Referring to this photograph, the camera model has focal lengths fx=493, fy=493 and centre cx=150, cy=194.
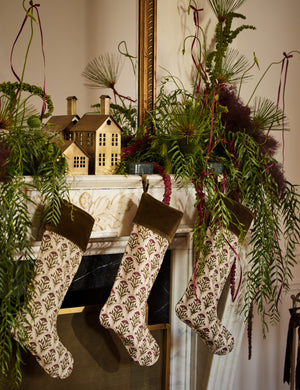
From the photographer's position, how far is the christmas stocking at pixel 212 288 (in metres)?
1.58

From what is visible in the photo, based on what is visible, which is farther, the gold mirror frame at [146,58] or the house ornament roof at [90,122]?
the gold mirror frame at [146,58]

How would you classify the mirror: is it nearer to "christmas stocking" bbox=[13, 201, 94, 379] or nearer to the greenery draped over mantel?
the greenery draped over mantel

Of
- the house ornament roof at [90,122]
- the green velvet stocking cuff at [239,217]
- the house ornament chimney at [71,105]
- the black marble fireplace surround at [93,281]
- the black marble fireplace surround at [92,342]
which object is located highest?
the house ornament chimney at [71,105]

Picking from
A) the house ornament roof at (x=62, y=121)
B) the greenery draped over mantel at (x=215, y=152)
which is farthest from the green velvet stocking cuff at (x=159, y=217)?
the house ornament roof at (x=62, y=121)

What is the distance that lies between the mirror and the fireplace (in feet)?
1.03

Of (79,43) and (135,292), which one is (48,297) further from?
(79,43)

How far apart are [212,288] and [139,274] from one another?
27cm

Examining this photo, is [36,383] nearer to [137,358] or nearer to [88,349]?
[88,349]

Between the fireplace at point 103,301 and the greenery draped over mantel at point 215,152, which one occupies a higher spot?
the greenery draped over mantel at point 215,152

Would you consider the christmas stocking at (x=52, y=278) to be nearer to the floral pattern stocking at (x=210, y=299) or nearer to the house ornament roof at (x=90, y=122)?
the house ornament roof at (x=90, y=122)

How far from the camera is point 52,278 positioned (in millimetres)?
1393

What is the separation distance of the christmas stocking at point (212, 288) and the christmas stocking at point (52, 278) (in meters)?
0.41

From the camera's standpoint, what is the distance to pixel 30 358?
1.58 m

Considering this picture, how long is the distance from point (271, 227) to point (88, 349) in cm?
74
